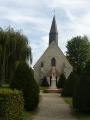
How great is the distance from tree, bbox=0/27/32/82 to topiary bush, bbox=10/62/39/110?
1048cm

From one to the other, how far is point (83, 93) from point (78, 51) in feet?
135

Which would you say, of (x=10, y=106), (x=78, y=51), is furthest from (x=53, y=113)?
(x=78, y=51)

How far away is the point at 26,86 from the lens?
11.5 meters

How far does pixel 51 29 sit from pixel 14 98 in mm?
46163

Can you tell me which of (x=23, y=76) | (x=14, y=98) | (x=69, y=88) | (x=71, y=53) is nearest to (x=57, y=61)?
(x=71, y=53)

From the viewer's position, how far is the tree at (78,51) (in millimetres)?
49969

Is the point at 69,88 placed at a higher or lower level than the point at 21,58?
lower

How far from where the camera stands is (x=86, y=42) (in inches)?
2004

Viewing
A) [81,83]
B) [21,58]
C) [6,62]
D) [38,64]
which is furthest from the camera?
[38,64]

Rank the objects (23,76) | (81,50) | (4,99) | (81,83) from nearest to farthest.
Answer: (4,99)
(81,83)
(23,76)
(81,50)

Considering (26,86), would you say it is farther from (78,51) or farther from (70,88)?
(78,51)

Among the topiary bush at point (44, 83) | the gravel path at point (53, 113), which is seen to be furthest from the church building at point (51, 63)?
the gravel path at point (53, 113)

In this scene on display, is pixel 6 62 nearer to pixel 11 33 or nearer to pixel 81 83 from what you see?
pixel 11 33

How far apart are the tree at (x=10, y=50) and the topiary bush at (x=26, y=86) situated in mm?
10480
